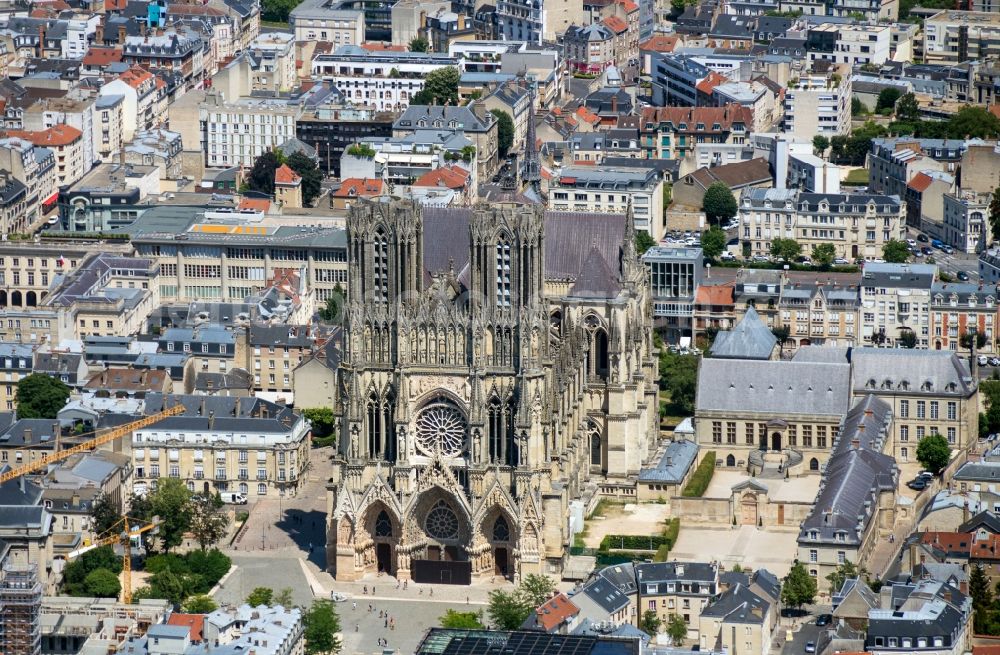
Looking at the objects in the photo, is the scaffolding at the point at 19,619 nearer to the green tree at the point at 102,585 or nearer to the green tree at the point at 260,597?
the green tree at the point at 102,585

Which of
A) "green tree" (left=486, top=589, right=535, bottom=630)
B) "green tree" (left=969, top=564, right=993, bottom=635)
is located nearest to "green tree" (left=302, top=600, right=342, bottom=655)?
"green tree" (left=486, top=589, right=535, bottom=630)

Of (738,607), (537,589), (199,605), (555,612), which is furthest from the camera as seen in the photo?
(537,589)

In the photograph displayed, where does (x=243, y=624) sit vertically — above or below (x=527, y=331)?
below

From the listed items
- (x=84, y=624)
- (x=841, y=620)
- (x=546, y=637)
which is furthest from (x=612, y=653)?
(x=84, y=624)

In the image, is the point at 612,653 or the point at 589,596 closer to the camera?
the point at 612,653

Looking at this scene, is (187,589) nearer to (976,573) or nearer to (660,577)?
(660,577)

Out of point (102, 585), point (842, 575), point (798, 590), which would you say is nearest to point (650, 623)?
point (798, 590)

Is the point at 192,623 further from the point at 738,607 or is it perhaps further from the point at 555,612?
the point at 738,607
